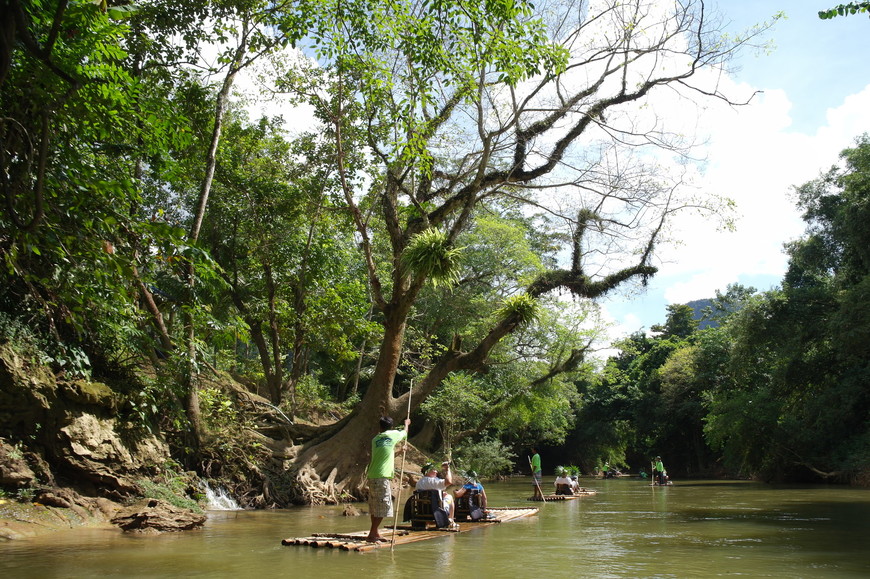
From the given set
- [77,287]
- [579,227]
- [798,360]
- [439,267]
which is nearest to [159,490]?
[77,287]

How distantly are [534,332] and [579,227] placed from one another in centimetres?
1112

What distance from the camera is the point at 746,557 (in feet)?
24.3

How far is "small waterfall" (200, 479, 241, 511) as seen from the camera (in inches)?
531

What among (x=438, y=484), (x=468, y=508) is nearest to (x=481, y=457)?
(x=468, y=508)

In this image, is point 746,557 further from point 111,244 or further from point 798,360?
point 798,360

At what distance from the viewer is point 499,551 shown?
773cm

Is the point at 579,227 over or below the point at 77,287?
over

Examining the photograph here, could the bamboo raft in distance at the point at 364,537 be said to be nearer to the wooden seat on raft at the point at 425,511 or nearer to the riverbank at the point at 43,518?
the wooden seat on raft at the point at 425,511

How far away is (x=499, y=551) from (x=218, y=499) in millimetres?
8338

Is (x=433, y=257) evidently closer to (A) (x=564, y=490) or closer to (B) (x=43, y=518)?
(B) (x=43, y=518)

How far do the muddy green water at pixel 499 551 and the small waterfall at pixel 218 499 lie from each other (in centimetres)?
122

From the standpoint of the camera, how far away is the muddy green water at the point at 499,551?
248 inches

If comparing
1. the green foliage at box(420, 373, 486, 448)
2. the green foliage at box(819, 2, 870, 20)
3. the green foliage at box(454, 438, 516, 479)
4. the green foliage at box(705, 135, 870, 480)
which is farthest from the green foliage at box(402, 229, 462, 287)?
the green foliage at box(454, 438, 516, 479)

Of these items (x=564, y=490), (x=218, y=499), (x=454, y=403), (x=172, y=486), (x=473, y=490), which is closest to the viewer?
(x=473, y=490)
